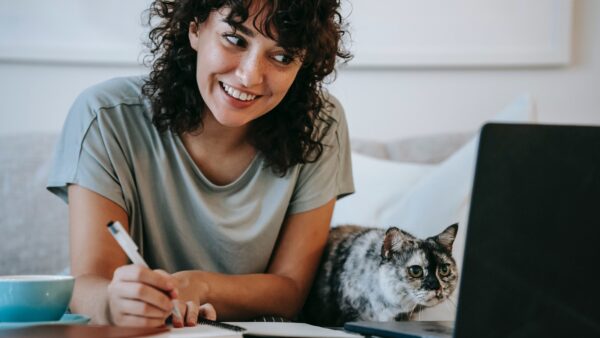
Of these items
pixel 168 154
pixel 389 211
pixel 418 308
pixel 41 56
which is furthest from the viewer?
pixel 41 56

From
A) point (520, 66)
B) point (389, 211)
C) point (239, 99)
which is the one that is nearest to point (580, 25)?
point (520, 66)

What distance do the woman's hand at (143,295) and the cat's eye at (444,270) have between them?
0.45 meters

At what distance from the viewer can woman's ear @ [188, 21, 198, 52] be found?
1.38m

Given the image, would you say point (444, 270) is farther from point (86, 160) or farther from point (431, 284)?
point (86, 160)

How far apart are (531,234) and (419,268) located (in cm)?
47

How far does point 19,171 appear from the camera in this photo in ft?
6.66

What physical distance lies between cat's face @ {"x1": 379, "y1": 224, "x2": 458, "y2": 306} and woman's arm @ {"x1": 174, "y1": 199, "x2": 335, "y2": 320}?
25cm

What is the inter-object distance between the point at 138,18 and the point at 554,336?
1.85 m

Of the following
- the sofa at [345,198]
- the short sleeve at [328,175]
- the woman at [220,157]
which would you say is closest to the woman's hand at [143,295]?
the woman at [220,157]

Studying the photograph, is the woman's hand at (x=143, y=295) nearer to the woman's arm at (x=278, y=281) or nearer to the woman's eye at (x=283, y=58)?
the woman's arm at (x=278, y=281)

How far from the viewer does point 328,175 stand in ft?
5.11

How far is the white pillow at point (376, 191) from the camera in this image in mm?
1892

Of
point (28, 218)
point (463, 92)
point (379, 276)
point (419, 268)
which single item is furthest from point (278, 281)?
point (463, 92)

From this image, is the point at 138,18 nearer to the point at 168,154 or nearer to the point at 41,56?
the point at 41,56
